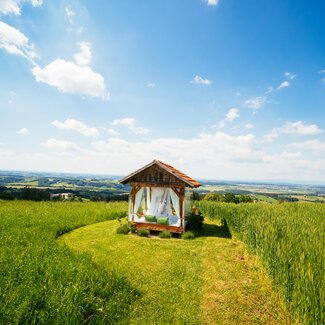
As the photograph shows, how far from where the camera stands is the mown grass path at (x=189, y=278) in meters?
5.88

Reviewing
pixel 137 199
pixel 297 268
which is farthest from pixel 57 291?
pixel 137 199

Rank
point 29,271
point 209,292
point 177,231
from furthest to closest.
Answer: point 177,231 < point 209,292 < point 29,271

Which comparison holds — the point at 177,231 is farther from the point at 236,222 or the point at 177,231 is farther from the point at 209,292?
the point at 209,292

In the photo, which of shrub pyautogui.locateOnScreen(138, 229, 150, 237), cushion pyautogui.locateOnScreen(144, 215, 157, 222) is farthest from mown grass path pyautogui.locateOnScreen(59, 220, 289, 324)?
cushion pyautogui.locateOnScreen(144, 215, 157, 222)

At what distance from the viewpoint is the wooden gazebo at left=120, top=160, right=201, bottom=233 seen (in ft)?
47.4

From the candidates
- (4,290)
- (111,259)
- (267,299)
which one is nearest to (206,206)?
(111,259)

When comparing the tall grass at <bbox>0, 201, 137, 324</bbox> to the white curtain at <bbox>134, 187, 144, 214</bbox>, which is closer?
the tall grass at <bbox>0, 201, 137, 324</bbox>

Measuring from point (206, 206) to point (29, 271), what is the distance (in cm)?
1962

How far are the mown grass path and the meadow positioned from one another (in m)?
0.03

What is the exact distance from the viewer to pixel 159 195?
16172 millimetres

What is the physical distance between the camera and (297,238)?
288 inches

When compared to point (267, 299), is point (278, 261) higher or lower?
higher

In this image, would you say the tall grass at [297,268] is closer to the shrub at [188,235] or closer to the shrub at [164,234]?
the shrub at [188,235]

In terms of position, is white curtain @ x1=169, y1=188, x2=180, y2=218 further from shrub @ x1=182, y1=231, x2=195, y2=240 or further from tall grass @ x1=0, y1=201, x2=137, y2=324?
tall grass @ x1=0, y1=201, x2=137, y2=324
